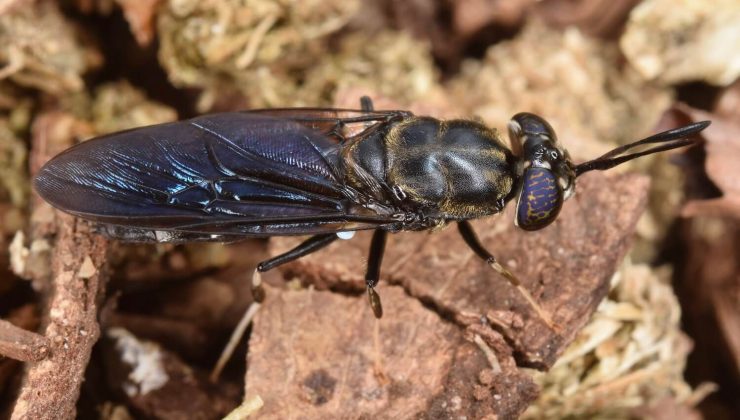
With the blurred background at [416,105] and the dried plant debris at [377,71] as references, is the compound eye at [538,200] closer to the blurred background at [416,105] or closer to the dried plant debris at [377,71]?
the blurred background at [416,105]

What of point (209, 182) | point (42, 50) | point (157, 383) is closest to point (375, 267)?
point (209, 182)

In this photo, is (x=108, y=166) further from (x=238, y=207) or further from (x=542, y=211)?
(x=542, y=211)

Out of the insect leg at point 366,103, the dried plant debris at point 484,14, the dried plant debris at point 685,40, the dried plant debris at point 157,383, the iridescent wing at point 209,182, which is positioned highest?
the dried plant debris at point 484,14

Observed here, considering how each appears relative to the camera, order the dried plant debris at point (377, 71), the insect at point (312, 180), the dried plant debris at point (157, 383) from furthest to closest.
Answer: the dried plant debris at point (377, 71), the dried plant debris at point (157, 383), the insect at point (312, 180)

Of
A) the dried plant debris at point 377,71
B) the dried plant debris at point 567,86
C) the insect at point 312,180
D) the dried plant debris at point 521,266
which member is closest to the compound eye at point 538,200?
the insect at point 312,180

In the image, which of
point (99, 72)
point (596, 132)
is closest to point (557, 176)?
point (596, 132)

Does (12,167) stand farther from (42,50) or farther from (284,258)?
(284,258)
